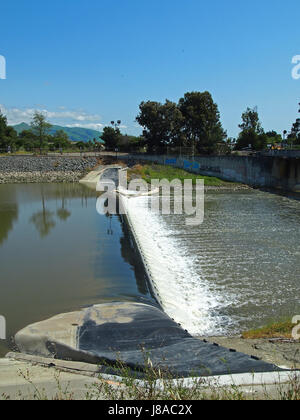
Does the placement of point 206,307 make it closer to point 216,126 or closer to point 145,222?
point 145,222

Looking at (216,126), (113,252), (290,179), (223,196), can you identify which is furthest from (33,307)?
(216,126)

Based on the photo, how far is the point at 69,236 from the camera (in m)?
14.8

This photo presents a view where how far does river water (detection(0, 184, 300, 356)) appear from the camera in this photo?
7.80 meters

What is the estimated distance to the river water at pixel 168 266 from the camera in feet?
25.6

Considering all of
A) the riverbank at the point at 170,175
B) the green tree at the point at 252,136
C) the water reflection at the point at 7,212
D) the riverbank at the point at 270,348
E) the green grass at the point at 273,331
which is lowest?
the green grass at the point at 273,331

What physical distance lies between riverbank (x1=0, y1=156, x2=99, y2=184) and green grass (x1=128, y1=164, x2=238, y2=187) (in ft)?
23.1

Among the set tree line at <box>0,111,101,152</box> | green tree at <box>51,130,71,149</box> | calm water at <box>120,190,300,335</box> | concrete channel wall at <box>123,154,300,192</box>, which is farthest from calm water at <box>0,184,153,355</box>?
green tree at <box>51,130,71,149</box>

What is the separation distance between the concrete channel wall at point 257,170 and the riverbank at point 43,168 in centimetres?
1370

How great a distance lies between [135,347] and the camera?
17.9ft

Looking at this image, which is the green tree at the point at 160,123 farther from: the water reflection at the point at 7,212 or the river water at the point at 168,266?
the river water at the point at 168,266

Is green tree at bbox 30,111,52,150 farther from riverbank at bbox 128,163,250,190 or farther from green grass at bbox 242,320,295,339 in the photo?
green grass at bbox 242,320,295,339

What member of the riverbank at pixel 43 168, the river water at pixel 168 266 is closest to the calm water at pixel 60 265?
the river water at pixel 168 266

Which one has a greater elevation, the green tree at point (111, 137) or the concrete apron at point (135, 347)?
the green tree at point (111, 137)

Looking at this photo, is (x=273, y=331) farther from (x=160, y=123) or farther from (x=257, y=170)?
(x=160, y=123)
